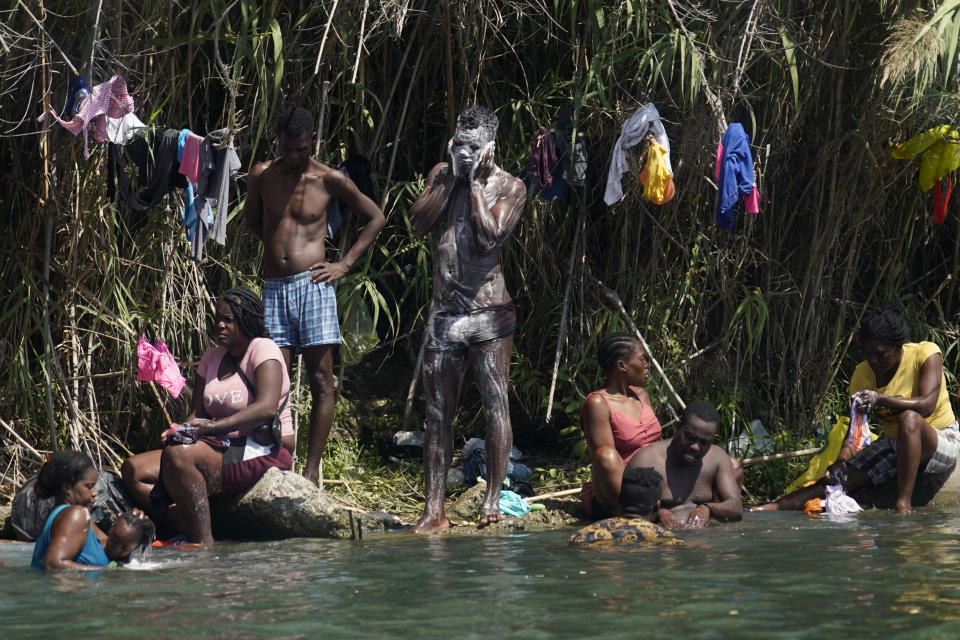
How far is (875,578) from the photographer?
5.11 metres

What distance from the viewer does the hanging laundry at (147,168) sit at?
23.4 ft

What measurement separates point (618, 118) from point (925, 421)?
248cm

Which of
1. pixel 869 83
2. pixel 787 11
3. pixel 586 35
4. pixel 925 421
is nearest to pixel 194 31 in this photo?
pixel 586 35

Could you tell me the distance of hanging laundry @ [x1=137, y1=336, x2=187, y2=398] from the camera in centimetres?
713

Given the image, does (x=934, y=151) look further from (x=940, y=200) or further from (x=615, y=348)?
(x=615, y=348)

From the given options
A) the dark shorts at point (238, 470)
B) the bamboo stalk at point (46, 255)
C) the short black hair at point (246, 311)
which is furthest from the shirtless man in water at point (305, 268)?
the bamboo stalk at point (46, 255)

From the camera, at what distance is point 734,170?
742cm

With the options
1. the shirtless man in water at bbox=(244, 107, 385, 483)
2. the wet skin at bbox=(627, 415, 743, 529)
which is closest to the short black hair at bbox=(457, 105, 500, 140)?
the shirtless man in water at bbox=(244, 107, 385, 483)

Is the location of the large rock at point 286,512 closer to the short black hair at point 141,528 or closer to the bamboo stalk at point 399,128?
the short black hair at point 141,528

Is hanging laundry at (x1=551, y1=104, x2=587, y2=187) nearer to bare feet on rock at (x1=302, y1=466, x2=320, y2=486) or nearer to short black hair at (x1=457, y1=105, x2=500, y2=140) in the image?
short black hair at (x1=457, y1=105, x2=500, y2=140)

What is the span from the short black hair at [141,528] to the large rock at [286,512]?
75cm

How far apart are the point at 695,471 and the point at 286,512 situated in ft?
6.81

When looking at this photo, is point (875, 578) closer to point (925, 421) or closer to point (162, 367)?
point (925, 421)

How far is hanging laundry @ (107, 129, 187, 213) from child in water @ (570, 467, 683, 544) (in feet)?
9.32
